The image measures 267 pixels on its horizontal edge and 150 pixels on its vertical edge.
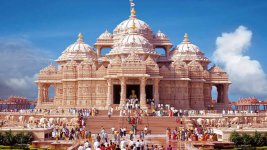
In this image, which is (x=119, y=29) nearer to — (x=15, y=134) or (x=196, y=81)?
(x=196, y=81)

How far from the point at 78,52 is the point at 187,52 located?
1790 centimetres

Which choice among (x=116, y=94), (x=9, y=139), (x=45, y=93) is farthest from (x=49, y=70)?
(x=9, y=139)

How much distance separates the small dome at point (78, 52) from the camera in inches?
2872

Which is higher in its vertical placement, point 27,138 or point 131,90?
point 131,90

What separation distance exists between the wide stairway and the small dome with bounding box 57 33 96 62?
2483 centimetres

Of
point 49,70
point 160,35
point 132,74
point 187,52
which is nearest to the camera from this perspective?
point 132,74

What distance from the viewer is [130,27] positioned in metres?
72.1

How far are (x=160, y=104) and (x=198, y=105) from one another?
7.76 m

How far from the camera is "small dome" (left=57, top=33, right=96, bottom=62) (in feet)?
239

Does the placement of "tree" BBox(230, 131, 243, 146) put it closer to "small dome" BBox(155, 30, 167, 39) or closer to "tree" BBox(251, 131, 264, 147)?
"tree" BBox(251, 131, 264, 147)

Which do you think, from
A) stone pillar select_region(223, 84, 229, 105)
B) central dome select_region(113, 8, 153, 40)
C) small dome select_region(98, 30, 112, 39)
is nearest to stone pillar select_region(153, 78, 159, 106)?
central dome select_region(113, 8, 153, 40)

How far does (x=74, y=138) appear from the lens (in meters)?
40.8

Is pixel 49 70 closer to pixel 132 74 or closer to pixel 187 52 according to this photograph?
pixel 132 74

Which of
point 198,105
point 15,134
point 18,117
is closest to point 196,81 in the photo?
point 198,105
